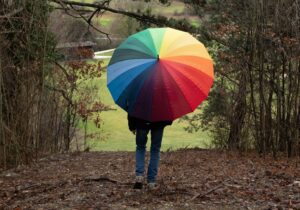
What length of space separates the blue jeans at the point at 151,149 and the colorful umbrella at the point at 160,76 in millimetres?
453

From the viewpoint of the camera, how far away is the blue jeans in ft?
18.8

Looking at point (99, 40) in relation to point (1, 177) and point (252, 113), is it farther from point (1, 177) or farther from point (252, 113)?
point (1, 177)

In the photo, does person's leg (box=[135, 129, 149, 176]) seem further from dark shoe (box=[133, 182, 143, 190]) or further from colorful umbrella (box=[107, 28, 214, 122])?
colorful umbrella (box=[107, 28, 214, 122])

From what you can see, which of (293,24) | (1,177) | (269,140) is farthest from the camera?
(269,140)

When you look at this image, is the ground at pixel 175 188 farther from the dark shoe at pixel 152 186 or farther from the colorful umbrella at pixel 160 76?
the colorful umbrella at pixel 160 76

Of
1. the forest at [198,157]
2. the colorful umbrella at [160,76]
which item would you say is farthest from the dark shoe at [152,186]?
the colorful umbrella at [160,76]

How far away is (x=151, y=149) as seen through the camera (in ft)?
19.2

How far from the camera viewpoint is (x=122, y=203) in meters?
5.25

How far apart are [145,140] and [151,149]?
13cm

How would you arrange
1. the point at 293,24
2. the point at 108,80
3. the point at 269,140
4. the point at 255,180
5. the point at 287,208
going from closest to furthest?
the point at 287,208 → the point at 108,80 → the point at 255,180 → the point at 293,24 → the point at 269,140

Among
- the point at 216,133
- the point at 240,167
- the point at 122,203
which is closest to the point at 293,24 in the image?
the point at 240,167

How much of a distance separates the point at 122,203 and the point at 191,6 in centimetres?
1091

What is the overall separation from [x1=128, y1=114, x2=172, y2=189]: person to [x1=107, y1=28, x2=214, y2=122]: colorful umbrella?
319 mm

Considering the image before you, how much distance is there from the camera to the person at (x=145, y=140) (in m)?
5.62
